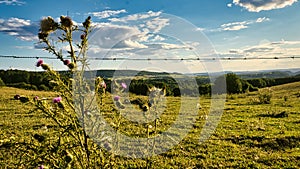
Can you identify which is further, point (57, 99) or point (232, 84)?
point (232, 84)

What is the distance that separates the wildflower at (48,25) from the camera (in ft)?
8.71

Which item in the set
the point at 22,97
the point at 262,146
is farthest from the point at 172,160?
the point at 22,97

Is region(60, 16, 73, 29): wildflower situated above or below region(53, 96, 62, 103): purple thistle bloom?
above

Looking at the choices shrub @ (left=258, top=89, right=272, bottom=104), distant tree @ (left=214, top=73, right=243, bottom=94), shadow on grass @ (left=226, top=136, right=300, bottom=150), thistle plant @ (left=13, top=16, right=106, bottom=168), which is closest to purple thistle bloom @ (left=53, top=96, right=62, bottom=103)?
thistle plant @ (left=13, top=16, right=106, bottom=168)

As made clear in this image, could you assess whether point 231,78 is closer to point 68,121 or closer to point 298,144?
point 298,144

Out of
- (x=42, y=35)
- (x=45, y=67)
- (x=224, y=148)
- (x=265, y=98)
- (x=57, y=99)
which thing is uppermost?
(x=42, y=35)

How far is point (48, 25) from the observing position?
8.74ft

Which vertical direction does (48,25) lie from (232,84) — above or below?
above

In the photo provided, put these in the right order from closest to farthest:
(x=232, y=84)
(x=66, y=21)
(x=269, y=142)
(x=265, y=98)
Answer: (x=66, y=21), (x=269, y=142), (x=265, y=98), (x=232, y=84)

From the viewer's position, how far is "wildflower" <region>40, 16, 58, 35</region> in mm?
2654

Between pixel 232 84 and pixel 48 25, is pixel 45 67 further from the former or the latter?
pixel 232 84

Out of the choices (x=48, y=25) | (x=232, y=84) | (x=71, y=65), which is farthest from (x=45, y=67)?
(x=232, y=84)

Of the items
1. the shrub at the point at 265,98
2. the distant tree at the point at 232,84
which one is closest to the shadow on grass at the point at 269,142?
the shrub at the point at 265,98

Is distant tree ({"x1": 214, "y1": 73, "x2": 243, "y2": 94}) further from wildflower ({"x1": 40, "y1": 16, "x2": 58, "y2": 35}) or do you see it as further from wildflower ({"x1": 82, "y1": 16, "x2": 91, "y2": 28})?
wildflower ({"x1": 40, "y1": 16, "x2": 58, "y2": 35})
